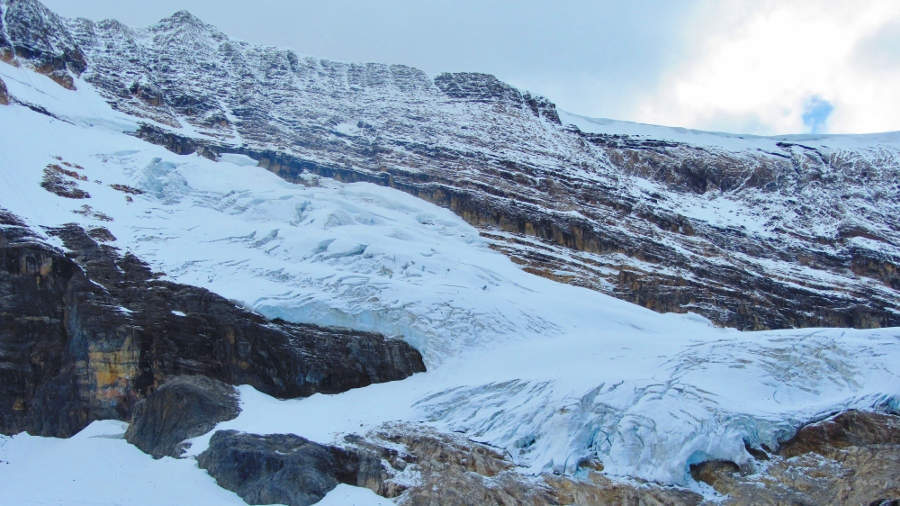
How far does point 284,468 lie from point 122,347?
32.2 feet

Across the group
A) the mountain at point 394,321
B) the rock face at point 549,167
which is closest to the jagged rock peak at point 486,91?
the rock face at point 549,167

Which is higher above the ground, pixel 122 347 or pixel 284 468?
pixel 122 347

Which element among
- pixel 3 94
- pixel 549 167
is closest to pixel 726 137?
pixel 549 167

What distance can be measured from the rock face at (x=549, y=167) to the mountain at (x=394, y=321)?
0.33m

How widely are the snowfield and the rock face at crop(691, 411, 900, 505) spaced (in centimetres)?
48

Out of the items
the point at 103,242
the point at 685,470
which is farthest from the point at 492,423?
the point at 103,242

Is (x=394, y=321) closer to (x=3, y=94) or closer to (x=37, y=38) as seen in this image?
(x=3, y=94)

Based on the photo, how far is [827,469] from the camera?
17031 millimetres

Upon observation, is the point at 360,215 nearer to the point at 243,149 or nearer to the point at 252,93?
the point at 243,149

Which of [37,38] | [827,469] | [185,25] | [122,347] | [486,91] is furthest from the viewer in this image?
[185,25]

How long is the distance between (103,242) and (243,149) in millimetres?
23690

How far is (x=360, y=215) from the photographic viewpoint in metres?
39.2

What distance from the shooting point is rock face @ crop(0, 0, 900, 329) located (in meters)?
42.4

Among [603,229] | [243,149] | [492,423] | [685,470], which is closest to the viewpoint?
[685,470]
